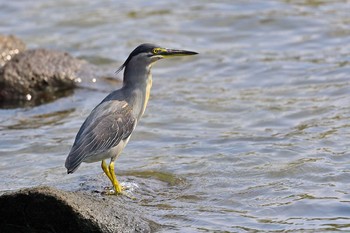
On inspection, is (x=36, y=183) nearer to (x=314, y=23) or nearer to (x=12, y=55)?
(x=12, y=55)

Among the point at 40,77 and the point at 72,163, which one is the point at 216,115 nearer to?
the point at 40,77

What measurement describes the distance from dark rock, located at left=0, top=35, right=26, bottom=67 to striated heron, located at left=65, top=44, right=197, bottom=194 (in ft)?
13.6

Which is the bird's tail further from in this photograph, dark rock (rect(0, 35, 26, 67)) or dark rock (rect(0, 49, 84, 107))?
dark rock (rect(0, 35, 26, 67))

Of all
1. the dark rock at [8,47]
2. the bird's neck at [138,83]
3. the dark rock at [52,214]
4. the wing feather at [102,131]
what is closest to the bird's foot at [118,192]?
the wing feather at [102,131]

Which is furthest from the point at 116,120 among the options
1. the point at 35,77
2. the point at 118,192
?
the point at 35,77

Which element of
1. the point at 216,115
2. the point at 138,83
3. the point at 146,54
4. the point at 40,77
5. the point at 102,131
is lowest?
the point at 216,115

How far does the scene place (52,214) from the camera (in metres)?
6.52

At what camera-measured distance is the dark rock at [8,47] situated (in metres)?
12.2

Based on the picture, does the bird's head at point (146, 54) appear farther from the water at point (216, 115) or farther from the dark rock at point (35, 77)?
the dark rock at point (35, 77)

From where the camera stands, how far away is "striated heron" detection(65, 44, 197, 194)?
305 inches

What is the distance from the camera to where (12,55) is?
40.3ft

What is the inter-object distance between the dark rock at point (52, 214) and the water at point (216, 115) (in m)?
0.74

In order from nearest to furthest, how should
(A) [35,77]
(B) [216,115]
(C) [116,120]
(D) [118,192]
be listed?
(D) [118,192] < (C) [116,120] < (B) [216,115] < (A) [35,77]

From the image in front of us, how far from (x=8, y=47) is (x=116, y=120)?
4.78 m
